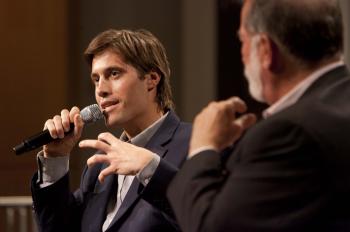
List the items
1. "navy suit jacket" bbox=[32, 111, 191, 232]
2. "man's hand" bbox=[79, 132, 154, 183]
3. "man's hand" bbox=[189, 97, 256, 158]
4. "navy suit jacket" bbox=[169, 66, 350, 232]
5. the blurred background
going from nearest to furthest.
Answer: "navy suit jacket" bbox=[169, 66, 350, 232]
"man's hand" bbox=[189, 97, 256, 158]
"man's hand" bbox=[79, 132, 154, 183]
"navy suit jacket" bbox=[32, 111, 191, 232]
the blurred background

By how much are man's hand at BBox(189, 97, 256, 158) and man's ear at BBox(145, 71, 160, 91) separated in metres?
0.71

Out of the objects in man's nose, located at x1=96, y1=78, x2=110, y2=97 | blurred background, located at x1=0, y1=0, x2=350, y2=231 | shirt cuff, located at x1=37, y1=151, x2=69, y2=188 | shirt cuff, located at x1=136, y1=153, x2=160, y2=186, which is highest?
man's nose, located at x1=96, y1=78, x2=110, y2=97

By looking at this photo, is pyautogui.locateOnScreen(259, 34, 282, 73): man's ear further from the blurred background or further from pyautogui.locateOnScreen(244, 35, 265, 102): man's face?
the blurred background

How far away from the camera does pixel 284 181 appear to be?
1.15 m

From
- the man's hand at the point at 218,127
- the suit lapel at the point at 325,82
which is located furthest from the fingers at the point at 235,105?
the suit lapel at the point at 325,82

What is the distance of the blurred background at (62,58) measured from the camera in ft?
13.1

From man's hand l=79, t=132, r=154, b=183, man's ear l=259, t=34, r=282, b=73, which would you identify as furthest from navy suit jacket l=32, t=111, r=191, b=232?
man's ear l=259, t=34, r=282, b=73

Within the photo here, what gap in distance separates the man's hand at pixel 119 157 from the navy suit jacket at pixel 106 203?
13 centimetres

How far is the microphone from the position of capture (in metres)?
1.84

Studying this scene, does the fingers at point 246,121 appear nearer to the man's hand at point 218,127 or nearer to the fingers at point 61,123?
the man's hand at point 218,127

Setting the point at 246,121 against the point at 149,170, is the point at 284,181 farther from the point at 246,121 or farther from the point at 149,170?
the point at 149,170

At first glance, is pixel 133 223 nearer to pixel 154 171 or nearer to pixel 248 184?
pixel 154 171

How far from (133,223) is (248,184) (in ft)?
2.14

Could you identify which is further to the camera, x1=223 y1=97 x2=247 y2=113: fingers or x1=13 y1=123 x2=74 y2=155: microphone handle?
x1=13 y1=123 x2=74 y2=155: microphone handle
